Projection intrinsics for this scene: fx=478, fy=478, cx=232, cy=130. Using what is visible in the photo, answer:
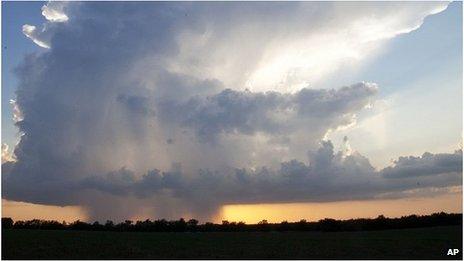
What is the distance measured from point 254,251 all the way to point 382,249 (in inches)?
630

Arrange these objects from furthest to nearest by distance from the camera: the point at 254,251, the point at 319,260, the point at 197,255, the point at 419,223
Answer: the point at 419,223 → the point at 254,251 → the point at 197,255 → the point at 319,260

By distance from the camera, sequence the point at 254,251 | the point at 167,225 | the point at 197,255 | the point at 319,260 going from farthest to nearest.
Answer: the point at 167,225 → the point at 254,251 → the point at 197,255 → the point at 319,260

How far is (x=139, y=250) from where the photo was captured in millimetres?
59812

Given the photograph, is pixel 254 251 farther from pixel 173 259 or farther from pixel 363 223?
pixel 363 223

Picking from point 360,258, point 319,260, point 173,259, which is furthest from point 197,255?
point 360,258

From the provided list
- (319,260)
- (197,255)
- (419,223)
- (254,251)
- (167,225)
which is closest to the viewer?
(319,260)

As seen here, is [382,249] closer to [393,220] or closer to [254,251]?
[254,251]

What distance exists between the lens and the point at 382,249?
59.3 metres

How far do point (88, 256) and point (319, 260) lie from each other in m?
24.8

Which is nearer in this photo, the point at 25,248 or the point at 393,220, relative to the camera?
the point at 25,248

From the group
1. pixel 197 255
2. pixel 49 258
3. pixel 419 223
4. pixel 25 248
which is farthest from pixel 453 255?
pixel 419 223

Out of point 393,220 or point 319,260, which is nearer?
point 319,260

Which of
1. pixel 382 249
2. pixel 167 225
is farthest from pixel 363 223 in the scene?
pixel 382 249

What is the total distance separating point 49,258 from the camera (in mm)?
49562
